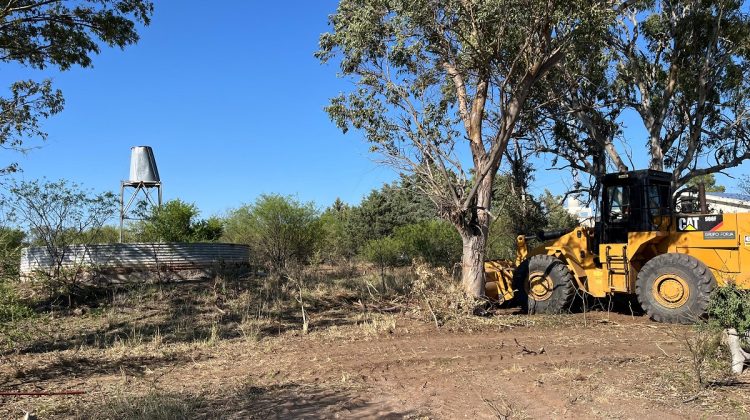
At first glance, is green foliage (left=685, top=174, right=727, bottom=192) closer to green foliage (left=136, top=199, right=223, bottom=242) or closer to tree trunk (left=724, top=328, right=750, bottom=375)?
A: tree trunk (left=724, top=328, right=750, bottom=375)

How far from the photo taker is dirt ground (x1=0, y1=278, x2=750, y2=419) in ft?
18.6

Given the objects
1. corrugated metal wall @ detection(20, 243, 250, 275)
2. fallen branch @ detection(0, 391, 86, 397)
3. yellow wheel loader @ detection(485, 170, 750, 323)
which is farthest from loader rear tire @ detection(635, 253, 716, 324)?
corrugated metal wall @ detection(20, 243, 250, 275)

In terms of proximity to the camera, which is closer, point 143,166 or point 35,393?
point 35,393

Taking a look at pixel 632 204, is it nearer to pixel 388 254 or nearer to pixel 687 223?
pixel 687 223

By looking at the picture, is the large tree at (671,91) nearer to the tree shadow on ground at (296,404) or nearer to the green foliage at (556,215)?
the green foliage at (556,215)

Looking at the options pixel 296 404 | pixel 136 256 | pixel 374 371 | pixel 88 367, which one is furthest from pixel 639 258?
pixel 136 256

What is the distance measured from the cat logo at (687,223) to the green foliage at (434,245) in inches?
323

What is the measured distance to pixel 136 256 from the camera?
14.4 metres

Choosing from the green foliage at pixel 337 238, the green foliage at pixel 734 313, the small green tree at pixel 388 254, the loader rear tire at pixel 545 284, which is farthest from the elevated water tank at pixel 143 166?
the green foliage at pixel 734 313

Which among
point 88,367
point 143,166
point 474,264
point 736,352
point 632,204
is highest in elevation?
point 143,166

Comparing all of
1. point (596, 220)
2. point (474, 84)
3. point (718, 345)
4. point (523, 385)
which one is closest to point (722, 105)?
point (596, 220)

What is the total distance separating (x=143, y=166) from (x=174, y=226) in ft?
9.81

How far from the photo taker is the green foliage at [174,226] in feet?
55.2

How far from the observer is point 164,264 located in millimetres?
14680
